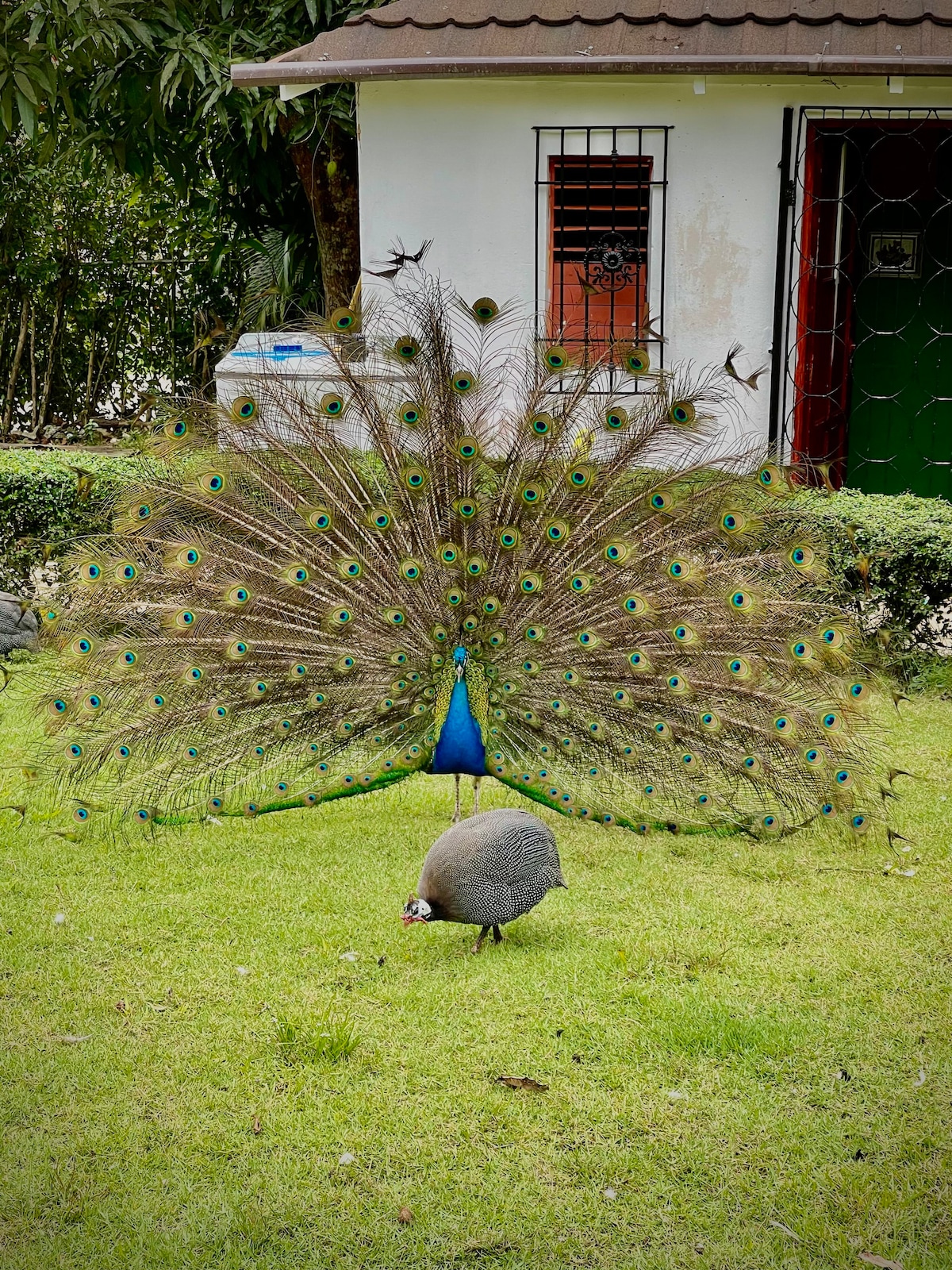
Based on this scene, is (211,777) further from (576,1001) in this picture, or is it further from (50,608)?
(576,1001)

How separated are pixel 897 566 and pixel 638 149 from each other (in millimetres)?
3175

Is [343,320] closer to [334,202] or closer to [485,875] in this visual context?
[485,875]

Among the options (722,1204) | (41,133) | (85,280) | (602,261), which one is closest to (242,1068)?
(722,1204)

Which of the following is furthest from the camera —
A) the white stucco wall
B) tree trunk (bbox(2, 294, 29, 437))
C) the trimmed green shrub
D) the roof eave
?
tree trunk (bbox(2, 294, 29, 437))

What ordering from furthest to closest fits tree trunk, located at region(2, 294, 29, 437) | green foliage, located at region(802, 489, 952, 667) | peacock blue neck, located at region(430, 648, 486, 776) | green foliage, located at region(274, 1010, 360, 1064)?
tree trunk, located at region(2, 294, 29, 437), green foliage, located at region(802, 489, 952, 667), peacock blue neck, located at region(430, 648, 486, 776), green foliage, located at region(274, 1010, 360, 1064)

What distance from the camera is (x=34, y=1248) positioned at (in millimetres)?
3277

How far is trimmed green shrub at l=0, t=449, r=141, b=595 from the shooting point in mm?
8461

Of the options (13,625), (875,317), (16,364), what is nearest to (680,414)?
(13,625)

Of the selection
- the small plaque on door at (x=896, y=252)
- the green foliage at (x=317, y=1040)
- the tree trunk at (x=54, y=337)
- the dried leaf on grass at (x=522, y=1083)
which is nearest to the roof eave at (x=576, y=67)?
the small plaque on door at (x=896, y=252)

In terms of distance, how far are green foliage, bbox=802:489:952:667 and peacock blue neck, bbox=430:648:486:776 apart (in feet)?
9.37

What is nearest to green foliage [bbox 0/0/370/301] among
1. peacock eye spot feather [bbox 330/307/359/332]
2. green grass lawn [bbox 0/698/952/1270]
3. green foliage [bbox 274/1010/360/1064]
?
peacock eye spot feather [bbox 330/307/359/332]

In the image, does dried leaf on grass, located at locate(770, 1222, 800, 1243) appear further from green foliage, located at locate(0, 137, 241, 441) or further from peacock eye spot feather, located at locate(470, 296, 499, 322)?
green foliage, located at locate(0, 137, 241, 441)

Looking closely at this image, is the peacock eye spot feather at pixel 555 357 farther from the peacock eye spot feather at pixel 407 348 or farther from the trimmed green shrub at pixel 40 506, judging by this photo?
the trimmed green shrub at pixel 40 506

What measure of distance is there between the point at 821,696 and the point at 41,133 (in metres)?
7.58
